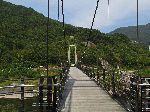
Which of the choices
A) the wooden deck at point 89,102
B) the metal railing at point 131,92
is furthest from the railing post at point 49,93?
the metal railing at point 131,92

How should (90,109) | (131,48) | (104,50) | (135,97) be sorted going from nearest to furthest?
(135,97) < (90,109) < (104,50) < (131,48)

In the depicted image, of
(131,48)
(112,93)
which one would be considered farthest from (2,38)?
(112,93)

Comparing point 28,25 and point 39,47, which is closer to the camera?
point 39,47

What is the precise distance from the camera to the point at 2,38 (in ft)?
372

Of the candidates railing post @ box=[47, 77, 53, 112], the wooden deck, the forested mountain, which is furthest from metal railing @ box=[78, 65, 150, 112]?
the forested mountain

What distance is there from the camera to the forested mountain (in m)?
97.9

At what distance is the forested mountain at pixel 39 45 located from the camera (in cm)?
9788

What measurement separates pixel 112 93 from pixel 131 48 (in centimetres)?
11257

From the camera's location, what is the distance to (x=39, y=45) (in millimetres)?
110438

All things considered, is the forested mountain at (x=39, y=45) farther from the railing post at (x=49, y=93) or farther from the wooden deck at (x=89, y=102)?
the railing post at (x=49, y=93)

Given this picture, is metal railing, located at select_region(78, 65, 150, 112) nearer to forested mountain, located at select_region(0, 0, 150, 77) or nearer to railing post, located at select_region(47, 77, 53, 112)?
railing post, located at select_region(47, 77, 53, 112)

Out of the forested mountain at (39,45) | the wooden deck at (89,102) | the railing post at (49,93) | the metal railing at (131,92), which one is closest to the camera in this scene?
the metal railing at (131,92)

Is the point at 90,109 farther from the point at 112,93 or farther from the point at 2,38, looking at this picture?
the point at 2,38

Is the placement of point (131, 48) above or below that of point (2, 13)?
below
